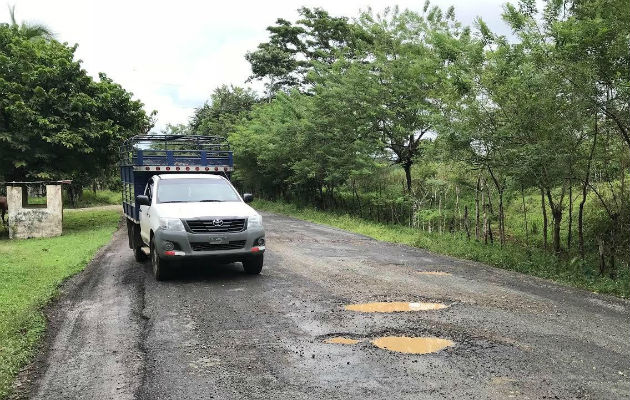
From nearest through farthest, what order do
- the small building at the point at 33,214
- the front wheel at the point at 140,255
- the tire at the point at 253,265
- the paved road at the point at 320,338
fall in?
1. the paved road at the point at 320,338
2. the tire at the point at 253,265
3. the front wheel at the point at 140,255
4. the small building at the point at 33,214

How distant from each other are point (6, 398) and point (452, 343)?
13.9 feet

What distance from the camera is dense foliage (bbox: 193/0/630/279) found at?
962 centimetres

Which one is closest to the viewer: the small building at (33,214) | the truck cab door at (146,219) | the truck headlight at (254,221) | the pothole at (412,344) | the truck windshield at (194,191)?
the pothole at (412,344)

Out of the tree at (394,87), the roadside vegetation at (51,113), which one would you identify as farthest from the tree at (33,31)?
the tree at (394,87)

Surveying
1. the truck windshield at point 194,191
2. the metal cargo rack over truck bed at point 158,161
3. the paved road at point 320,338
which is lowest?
the paved road at point 320,338

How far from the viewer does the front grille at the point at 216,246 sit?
8875 mm

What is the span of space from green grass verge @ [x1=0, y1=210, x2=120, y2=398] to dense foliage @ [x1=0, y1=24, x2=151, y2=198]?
2982 mm

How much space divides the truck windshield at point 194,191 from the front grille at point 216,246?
1.38 metres

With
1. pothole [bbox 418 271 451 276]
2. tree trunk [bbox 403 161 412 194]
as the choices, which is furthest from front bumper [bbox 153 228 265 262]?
tree trunk [bbox 403 161 412 194]

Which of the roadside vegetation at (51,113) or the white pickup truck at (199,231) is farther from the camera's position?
the roadside vegetation at (51,113)

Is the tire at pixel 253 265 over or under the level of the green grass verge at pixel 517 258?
over

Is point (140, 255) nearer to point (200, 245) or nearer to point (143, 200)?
point (143, 200)

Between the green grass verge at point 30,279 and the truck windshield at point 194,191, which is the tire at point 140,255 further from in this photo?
the truck windshield at point 194,191

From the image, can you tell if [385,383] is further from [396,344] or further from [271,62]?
[271,62]
